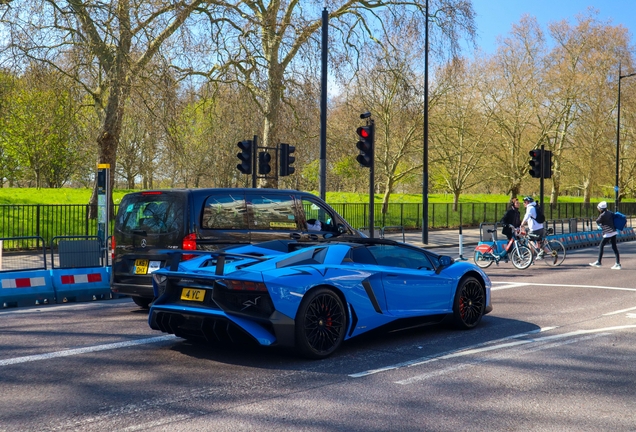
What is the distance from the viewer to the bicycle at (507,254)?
17766 mm

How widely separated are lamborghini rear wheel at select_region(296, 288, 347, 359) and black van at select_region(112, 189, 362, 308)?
293 centimetres

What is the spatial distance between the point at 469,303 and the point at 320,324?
255 cm

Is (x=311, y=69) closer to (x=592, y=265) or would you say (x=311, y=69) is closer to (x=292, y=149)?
(x=292, y=149)

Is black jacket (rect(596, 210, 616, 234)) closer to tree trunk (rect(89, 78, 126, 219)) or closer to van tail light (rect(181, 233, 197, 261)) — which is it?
van tail light (rect(181, 233, 197, 261))

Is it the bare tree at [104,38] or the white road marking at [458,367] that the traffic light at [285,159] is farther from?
the white road marking at [458,367]

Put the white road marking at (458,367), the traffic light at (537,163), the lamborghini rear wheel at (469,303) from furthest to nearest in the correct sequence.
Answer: the traffic light at (537,163)
the lamborghini rear wheel at (469,303)
the white road marking at (458,367)

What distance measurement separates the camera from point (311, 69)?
82.4 feet

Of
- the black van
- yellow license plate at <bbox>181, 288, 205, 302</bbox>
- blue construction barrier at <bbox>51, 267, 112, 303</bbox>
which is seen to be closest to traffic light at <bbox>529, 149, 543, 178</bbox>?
the black van

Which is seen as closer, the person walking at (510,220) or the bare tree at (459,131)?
the person walking at (510,220)

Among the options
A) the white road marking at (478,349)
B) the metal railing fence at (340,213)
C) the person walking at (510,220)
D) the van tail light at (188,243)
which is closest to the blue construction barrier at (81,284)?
the metal railing fence at (340,213)

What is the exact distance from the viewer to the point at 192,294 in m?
7.02

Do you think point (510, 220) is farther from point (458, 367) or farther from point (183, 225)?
point (458, 367)

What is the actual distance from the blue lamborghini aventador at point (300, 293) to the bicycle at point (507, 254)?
32.6 ft

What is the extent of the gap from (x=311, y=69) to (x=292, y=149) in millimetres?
5348
